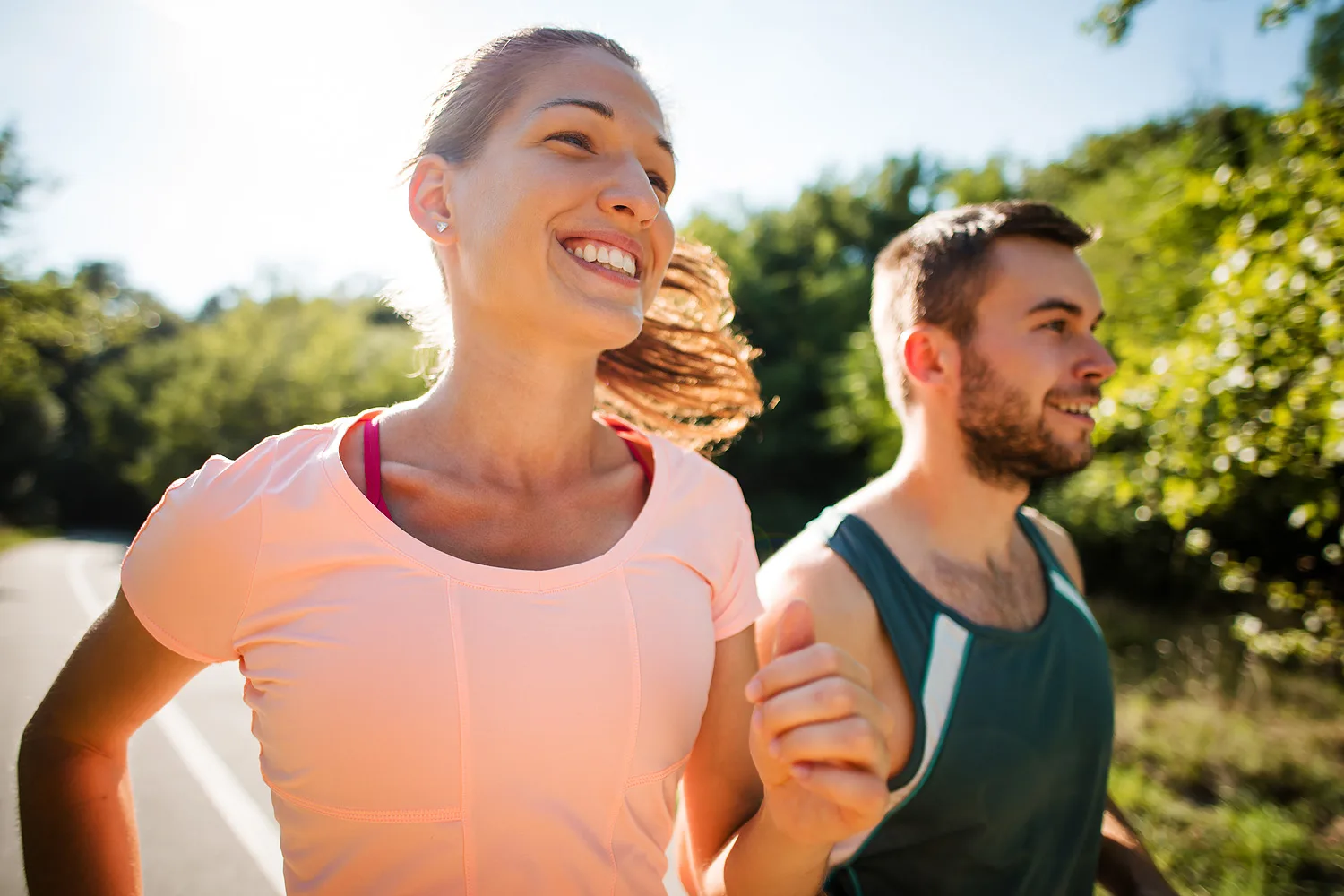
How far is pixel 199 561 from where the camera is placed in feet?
3.88

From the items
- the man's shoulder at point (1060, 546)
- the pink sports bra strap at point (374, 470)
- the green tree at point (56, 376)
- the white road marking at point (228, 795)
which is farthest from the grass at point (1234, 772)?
the green tree at point (56, 376)

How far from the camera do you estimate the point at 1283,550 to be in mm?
7707

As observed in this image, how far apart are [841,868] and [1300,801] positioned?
413cm

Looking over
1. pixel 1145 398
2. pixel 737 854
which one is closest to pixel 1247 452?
pixel 1145 398

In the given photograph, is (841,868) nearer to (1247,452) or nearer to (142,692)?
(142,692)

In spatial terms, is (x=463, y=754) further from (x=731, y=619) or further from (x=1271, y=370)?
(x=1271, y=370)

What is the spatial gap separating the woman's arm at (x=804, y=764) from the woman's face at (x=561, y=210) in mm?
680

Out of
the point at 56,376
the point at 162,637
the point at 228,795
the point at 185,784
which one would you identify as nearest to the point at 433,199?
the point at 162,637

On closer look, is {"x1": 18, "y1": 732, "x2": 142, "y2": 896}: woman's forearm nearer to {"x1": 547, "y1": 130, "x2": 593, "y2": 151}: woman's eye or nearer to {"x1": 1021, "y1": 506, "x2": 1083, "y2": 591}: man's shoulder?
{"x1": 547, "y1": 130, "x2": 593, "y2": 151}: woman's eye

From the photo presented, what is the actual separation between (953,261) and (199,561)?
2.07 m

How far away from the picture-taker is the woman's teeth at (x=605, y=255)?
54.9 inches

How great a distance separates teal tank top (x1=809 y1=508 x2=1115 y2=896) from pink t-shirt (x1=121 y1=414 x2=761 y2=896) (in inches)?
32.0

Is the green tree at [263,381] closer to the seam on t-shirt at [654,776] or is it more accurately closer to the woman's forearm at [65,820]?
the woman's forearm at [65,820]

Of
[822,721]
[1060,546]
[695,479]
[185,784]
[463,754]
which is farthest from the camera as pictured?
[185,784]
